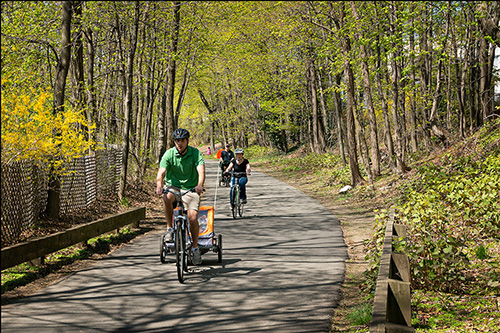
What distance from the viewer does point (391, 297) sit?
16.6 ft

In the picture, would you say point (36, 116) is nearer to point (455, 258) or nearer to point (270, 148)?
point (455, 258)

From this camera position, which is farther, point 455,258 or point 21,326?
point 455,258

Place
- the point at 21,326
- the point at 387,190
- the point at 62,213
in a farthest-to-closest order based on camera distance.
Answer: the point at 387,190 → the point at 62,213 → the point at 21,326

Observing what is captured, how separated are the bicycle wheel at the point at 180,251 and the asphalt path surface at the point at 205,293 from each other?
17 centimetres

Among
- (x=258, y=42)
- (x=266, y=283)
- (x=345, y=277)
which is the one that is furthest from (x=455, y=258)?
(x=258, y=42)

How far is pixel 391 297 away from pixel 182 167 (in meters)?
4.38

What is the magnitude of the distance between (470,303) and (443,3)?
1381 cm

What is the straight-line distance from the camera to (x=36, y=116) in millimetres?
10070

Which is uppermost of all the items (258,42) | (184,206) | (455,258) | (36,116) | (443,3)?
(258,42)

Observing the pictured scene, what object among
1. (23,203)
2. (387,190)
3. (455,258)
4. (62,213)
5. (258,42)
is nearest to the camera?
(455,258)

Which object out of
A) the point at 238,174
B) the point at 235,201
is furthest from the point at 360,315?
the point at 238,174

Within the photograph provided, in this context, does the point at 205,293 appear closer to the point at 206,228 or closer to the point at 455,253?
the point at 206,228

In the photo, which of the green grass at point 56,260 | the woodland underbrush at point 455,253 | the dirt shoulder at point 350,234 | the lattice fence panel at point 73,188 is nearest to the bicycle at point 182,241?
the green grass at point 56,260

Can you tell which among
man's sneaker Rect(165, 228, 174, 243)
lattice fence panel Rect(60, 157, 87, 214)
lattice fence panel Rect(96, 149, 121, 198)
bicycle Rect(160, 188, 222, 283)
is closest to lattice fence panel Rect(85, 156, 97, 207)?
lattice fence panel Rect(60, 157, 87, 214)
